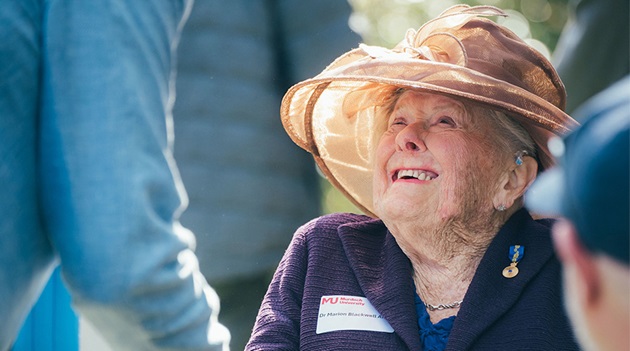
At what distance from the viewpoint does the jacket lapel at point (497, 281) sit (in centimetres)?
279

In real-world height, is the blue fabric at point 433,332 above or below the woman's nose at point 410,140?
below

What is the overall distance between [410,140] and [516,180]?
386mm

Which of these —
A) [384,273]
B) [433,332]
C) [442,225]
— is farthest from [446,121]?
[433,332]

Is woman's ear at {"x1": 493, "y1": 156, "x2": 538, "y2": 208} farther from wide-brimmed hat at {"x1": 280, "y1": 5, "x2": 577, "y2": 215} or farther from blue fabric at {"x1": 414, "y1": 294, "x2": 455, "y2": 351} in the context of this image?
blue fabric at {"x1": 414, "y1": 294, "x2": 455, "y2": 351}

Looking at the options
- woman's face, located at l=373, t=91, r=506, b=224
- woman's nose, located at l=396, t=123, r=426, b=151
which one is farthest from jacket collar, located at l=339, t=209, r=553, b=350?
woman's nose, located at l=396, t=123, r=426, b=151

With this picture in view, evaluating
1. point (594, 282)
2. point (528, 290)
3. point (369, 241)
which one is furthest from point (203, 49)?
point (594, 282)

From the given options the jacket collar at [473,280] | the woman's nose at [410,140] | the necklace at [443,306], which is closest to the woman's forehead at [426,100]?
the woman's nose at [410,140]

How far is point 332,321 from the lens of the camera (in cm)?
299

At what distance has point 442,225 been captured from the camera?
3035mm

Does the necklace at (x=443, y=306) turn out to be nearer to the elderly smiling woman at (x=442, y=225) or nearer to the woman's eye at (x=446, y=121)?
the elderly smiling woman at (x=442, y=225)

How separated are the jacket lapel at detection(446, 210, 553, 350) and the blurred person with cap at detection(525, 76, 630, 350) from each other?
1.59 metres

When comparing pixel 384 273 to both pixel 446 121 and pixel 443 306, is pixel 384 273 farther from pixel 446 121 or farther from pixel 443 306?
pixel 446 121

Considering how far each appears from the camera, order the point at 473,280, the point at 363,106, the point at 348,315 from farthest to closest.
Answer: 1. the point at 363,106
2. the point at 348,315
3. the point at 473,280

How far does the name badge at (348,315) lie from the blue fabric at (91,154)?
1.06 meters
